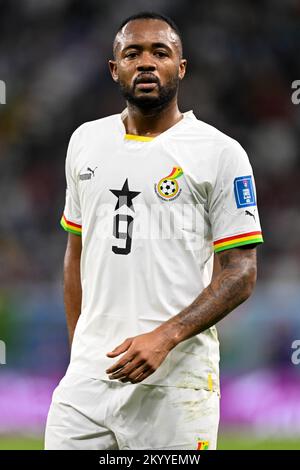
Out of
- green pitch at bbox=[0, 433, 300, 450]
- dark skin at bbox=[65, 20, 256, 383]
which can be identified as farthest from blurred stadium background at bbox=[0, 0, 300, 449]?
dark skin at bbox=[65, 20, 256, 383]

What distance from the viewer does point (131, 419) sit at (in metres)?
3.28

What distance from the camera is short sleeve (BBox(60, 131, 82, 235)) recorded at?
3.66 metres

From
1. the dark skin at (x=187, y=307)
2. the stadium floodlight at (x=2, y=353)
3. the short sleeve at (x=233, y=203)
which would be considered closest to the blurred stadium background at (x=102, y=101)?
the stadium floodlight at (x=2, y=353)

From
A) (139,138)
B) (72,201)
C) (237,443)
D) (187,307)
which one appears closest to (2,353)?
(237,443)

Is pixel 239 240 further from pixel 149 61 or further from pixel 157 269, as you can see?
pixel 149 61

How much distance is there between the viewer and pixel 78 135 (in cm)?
367

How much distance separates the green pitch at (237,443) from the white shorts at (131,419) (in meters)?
2.93

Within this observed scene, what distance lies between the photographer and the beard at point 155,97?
3461 millimetres

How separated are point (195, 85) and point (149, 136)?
6.05 meters

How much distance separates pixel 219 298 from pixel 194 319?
0.11 m

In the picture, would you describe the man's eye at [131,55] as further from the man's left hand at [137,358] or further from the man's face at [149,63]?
the man's left hand at [137,358]

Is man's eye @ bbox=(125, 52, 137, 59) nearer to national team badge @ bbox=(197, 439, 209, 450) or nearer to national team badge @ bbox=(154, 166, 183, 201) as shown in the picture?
national team badge @ bbox=(154, 166, 183, 201)
